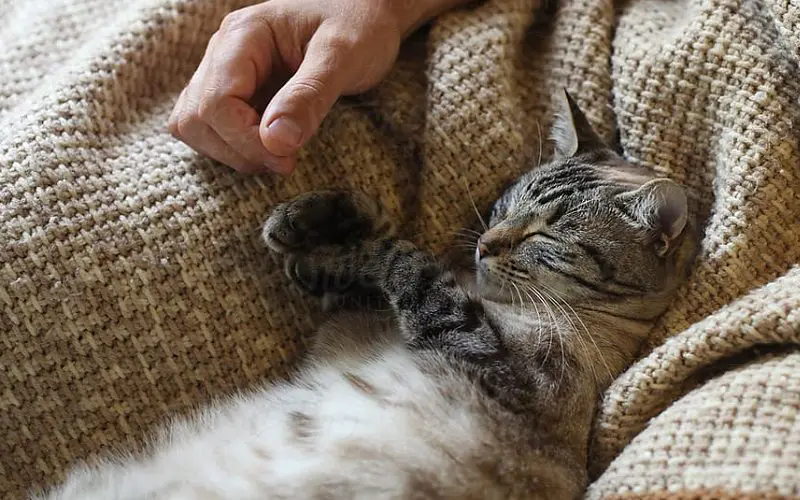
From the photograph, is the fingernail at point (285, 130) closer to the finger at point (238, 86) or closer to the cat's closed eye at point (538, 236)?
the finger at point (238, 86)

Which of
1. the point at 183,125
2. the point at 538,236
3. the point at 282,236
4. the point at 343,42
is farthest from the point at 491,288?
the point at 183,125

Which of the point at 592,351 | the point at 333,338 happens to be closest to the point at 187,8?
the point at 333,338

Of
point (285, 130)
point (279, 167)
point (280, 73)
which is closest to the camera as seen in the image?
point (285, 130)

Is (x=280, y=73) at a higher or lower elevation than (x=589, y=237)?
higher

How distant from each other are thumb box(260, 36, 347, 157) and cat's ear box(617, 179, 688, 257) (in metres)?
0.53

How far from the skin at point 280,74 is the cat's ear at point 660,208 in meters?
0.52

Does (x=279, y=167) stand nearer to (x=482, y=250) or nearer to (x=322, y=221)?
(x=322, y=221)

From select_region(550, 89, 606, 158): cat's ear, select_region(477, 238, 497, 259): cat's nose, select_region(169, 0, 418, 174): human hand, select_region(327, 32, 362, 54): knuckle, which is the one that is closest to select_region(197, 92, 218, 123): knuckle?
select_region(169, 0, 418, 174): human hand

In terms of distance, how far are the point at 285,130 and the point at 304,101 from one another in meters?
0.06

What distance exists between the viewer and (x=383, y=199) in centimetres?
141

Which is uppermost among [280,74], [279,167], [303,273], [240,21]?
[240,21]

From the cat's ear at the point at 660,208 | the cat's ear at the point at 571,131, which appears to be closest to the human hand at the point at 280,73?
the cat's ear at the point at 571,131

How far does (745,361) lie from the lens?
1128 mm

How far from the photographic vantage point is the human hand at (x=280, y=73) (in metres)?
1.20
